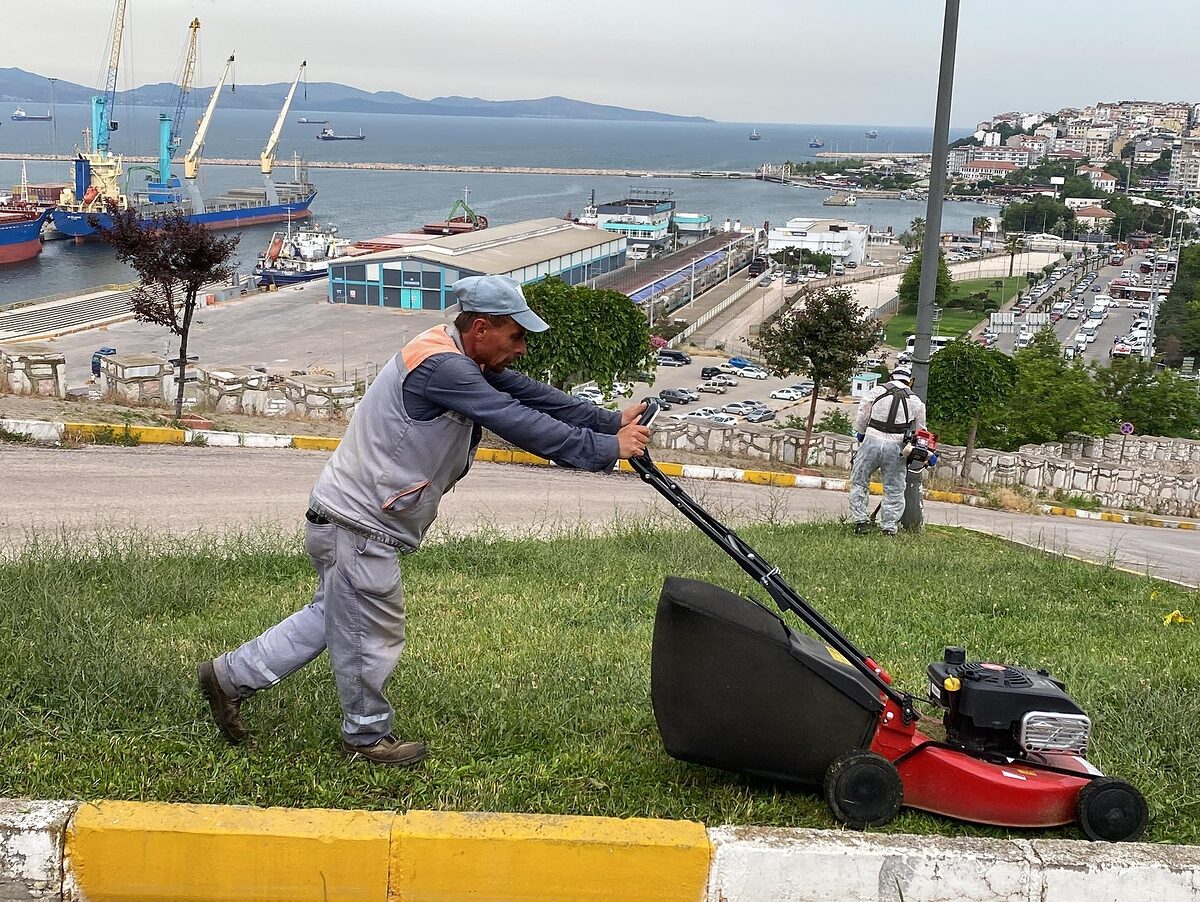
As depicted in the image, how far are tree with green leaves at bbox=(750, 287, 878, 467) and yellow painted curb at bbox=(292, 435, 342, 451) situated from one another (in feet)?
26.5

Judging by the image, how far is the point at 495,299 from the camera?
10.2 ft

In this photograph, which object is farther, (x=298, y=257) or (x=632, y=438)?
(x=298, y=257)

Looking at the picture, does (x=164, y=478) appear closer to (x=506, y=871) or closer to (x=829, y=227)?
(x=506, y=871)

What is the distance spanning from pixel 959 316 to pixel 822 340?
77.9 meters

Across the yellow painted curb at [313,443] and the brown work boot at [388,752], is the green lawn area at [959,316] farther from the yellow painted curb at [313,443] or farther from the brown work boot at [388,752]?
the brown work boot at [388,752]

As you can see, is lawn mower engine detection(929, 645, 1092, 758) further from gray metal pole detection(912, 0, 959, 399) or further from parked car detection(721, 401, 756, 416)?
parked car detection(721, 401, 756, 416)

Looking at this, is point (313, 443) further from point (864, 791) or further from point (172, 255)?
point (864, 791)

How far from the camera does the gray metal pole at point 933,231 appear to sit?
31.0ft

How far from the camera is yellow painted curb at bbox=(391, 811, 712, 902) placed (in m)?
2.86

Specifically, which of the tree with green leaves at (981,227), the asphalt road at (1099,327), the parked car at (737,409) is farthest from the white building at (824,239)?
the parked car at (737,409)

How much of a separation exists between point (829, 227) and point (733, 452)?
334ft

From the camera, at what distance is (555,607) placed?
5.58 meters

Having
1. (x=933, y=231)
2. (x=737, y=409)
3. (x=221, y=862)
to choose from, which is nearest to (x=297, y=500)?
(x=933, y=231)

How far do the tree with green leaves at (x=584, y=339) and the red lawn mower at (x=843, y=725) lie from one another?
14.3 metres
